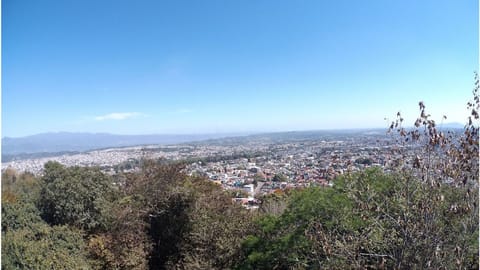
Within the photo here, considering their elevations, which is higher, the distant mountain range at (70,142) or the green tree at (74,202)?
the distant mountain range at (70,142)

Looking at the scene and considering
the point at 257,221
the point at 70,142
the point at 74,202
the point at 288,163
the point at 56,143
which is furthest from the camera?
the point at 70,142

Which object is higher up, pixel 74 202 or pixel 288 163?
pixel 74 202

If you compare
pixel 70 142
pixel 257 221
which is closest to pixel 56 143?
pixel 70 142

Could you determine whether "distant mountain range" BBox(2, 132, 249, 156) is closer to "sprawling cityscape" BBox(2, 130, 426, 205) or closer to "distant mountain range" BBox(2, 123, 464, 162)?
"distant mountain range" BBox(2, 123, 464, 162)

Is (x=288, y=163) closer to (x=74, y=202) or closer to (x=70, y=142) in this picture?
(x=74, y=202)

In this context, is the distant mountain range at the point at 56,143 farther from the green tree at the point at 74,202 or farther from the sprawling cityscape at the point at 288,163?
the sprawling cityscape at the point at 288,163

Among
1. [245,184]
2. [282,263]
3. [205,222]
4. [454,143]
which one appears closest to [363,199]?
[454,143]

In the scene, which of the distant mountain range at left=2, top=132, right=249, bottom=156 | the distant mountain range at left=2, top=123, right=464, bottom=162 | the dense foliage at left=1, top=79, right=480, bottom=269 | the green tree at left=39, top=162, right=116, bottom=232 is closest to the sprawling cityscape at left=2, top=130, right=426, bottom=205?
the dense foliage at left=1, top=79, right=480, bottom=269

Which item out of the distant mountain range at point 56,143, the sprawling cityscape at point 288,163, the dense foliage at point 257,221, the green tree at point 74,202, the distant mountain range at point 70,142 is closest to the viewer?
the dense foliage at point 257,221

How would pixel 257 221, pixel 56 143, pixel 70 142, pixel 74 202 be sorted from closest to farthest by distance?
pixel 257 221, pixel 74 202, pixel 56 143, pixel 70 142

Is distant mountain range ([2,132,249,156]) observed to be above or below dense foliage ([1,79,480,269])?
above

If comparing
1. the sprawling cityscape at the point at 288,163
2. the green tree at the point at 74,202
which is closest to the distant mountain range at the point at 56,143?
the green tree at the point at 74,202
